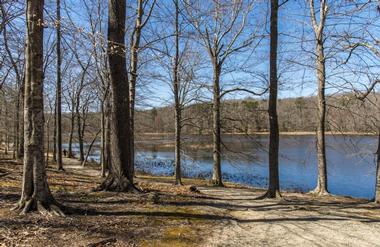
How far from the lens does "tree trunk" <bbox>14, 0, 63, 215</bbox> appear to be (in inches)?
220

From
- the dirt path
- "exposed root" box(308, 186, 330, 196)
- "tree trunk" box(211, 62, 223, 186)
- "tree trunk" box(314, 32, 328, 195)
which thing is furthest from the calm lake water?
the dirt path

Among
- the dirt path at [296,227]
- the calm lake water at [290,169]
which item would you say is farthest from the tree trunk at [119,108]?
the calm lake water at [290,169]

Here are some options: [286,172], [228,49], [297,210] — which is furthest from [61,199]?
[286,172]

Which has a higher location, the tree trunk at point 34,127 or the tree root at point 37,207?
the tree trunk at point 34,127

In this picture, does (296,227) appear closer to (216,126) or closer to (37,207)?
(37,207)

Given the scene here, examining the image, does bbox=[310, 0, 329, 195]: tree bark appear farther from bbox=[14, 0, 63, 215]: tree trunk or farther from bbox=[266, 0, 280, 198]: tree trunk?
bbox=[14, 0, 63, 215]: tree trunk

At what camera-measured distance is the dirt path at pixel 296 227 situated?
5066mm

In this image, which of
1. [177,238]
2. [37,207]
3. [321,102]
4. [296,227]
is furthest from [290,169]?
[37,207]

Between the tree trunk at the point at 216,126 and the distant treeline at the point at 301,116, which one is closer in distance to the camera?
the distant treeline at the point at 301,116

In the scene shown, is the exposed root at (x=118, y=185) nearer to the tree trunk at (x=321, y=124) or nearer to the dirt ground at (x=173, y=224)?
the dirt ground at (x=173, y=224)

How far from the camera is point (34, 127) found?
5.62 meters

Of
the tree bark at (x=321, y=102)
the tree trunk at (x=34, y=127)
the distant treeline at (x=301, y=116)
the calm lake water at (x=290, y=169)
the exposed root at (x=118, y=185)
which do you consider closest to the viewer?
the tree trunk at (x=34, y=127)

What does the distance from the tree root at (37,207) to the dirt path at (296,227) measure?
2388mm

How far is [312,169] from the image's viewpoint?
25453 mm
